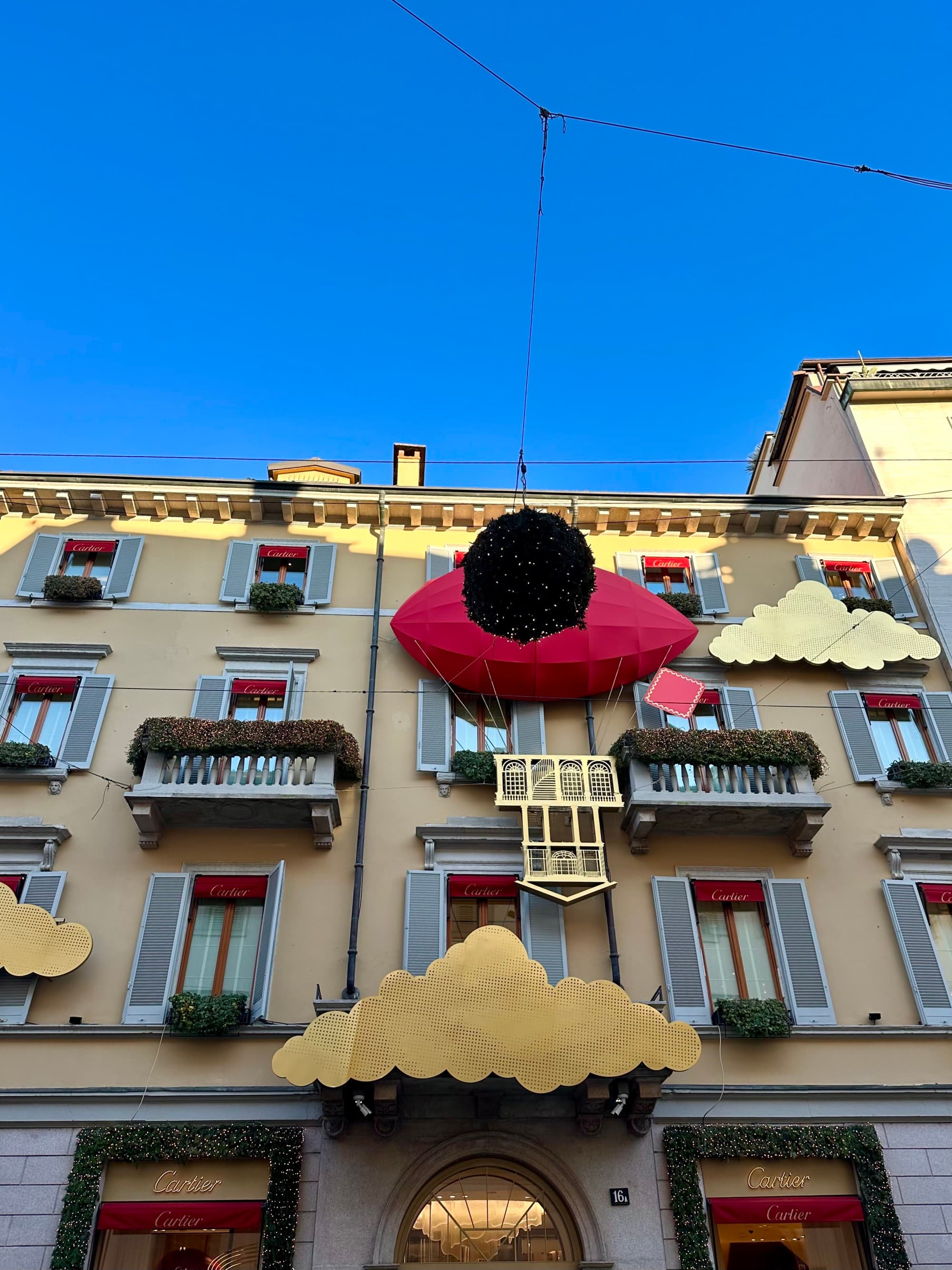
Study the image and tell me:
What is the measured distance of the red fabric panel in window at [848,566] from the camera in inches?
776

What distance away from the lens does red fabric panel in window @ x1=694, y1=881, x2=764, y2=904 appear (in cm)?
1494

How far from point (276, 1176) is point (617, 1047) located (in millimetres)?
4705

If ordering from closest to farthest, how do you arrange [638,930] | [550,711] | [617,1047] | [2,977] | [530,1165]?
[617,1047] → [530,1165] → [2,977] → [638,930] → [550,711]

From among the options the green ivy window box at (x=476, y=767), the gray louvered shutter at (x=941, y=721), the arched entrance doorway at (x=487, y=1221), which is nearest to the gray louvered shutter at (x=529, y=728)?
the green ivy window box at (x=476, y=767)

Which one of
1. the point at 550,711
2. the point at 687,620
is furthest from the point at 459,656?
the point at 687,620

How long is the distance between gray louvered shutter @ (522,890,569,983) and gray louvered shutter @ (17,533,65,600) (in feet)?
35.3

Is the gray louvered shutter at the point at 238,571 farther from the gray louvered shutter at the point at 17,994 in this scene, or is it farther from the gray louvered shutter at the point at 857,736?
the gray louvered shutter at the point at 857,736

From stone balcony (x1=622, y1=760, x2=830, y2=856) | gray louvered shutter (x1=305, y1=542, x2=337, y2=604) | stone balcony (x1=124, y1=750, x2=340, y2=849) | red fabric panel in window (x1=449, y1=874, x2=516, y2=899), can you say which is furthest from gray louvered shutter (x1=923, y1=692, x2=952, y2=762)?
gray louvered shutter (x1=305, y1=542, x2=337, y2=604)

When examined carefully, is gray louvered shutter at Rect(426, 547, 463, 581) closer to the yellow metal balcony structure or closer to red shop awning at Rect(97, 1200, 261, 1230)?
the yellow metal balcony structure

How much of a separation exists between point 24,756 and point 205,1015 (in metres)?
5.36

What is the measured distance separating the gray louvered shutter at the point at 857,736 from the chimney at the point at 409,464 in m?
10.5

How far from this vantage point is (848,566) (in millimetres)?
19719

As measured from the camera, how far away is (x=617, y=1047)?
1192cm

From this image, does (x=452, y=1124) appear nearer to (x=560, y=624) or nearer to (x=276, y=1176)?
(x=276, y=1176)
